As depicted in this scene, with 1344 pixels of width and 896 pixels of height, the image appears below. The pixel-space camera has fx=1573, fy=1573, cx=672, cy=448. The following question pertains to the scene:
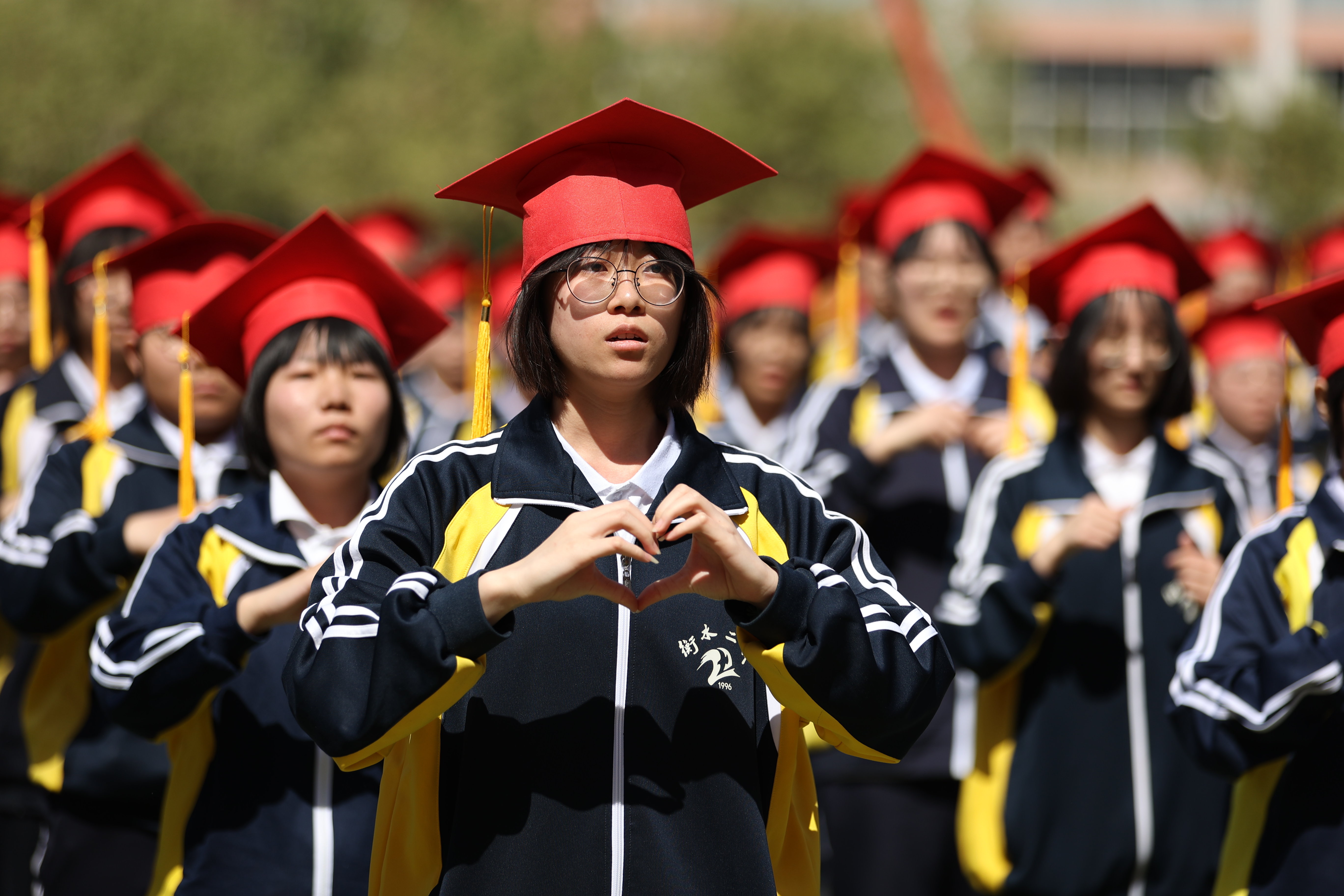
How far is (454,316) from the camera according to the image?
29.1ft

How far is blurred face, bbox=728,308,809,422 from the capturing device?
21.4ft

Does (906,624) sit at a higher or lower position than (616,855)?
higher

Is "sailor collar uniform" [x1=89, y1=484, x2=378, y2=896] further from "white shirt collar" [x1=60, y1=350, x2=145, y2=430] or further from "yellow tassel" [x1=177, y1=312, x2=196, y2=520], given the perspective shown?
"white shirt collar" [x1=60, y1=350, x2=145, y2=430]

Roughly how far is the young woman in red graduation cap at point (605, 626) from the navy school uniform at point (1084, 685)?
1.74 metres

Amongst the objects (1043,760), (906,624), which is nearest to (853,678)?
(906,624)

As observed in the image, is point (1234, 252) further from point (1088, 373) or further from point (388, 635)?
point (388, 635)

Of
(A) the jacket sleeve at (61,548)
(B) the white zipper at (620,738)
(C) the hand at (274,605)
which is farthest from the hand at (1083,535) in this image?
(A) the jacket sleeve at (61,548)

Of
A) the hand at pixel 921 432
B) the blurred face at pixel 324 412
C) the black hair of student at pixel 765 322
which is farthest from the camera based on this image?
the black hair of student at pixel 765 322

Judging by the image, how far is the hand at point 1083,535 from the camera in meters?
3.97

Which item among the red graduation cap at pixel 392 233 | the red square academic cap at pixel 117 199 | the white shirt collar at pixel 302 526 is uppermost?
the red graduation cap at pixel 392 233

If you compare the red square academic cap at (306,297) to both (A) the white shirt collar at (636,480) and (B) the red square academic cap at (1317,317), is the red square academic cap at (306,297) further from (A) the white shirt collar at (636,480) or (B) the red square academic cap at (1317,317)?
(B) the red square academic cap at (1317,317)

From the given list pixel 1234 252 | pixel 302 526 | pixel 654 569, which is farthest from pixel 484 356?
pixel 1234 252

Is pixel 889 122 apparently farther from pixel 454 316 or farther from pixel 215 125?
pixel 454 316

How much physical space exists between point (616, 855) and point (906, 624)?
591 mm
